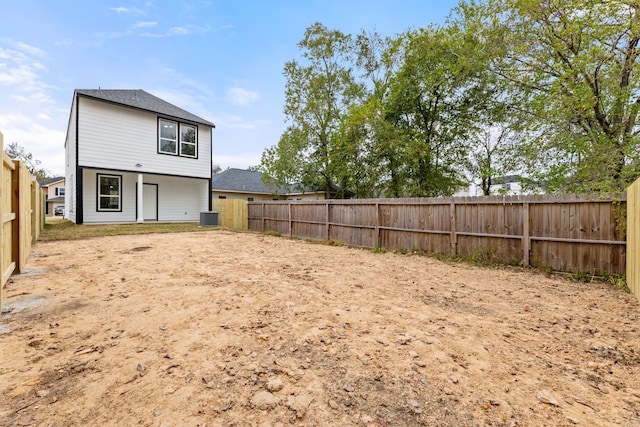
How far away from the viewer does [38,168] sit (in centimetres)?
3747

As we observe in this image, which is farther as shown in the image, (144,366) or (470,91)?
(470,91)

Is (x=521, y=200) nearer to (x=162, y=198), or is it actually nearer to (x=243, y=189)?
(x=162, y=198)

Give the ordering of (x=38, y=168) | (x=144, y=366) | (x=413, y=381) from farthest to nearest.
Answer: (x=38, y=168) < (x=144, y=366) < (x=413, y=381)

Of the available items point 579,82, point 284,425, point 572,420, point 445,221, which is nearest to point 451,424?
point 572,420

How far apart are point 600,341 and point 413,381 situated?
1.95 metres

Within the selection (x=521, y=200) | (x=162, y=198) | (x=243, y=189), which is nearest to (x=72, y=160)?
(x=162, y=198)

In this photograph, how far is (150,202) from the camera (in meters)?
14.5

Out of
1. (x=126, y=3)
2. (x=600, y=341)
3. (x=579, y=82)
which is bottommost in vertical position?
(x=600, y=341)

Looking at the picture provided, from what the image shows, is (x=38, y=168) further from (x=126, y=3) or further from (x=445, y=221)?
(x=445, y=221)

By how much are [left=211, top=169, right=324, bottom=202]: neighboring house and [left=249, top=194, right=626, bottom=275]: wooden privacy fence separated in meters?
13.4

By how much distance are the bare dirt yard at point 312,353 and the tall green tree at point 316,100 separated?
13.3 m

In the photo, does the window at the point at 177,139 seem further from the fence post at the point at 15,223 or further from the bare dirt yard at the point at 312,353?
the bare dirt yard at the point at 312,353

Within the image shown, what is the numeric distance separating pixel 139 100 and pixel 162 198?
15.8ft

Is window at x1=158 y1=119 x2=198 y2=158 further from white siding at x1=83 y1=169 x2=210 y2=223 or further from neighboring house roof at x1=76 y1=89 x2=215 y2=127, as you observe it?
white siding at x1=83 y1=169 x2=210 y2=223
